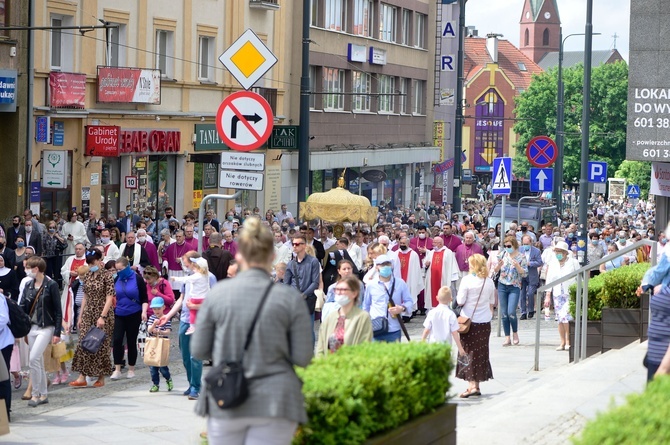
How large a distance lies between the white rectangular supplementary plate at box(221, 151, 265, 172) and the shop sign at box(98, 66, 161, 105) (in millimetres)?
21935

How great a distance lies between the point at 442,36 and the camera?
226ft

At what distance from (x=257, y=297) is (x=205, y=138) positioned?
35577 millimetres

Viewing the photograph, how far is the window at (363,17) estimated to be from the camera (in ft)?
180

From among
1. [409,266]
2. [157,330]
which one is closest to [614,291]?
[157,330]

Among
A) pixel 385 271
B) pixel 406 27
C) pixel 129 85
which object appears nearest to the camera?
pixel 385 271

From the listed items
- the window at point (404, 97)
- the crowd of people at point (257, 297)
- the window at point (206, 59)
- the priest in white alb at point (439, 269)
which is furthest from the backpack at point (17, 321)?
the window at point (404, 97)

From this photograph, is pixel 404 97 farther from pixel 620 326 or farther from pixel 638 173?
pixel 620 326

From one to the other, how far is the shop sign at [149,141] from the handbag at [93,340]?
1982cm

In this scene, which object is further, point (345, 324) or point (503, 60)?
point (503, 60)

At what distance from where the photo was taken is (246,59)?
13680 millimetres

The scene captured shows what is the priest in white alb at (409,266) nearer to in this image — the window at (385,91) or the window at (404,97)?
the window at (385,91)

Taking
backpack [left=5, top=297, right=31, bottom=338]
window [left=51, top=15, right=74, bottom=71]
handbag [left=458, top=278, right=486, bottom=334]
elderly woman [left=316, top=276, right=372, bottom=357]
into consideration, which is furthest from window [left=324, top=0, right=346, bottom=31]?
elderly woman [left=316, top=276, right=372, bottom=357]

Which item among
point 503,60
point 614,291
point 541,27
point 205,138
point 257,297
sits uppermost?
point 541,27

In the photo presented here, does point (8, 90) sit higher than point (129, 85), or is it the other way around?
point (129, 85)
